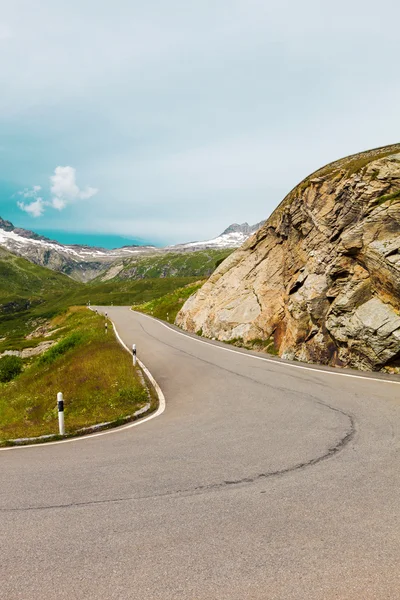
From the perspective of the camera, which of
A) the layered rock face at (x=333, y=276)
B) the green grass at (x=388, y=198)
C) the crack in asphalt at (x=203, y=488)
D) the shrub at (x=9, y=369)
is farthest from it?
the shrub at (x=9, y=369)

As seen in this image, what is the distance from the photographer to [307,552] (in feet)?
14.1

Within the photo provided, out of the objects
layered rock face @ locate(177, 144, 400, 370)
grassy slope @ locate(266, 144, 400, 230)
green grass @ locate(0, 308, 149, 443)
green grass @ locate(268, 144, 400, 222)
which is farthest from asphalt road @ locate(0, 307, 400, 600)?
grassy slope @ locate(266, 144, 400, 230)

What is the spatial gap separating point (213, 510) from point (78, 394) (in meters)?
11.2

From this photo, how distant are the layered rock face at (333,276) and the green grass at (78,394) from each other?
9.87 meters

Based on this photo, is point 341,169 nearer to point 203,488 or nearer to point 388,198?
point 388,198

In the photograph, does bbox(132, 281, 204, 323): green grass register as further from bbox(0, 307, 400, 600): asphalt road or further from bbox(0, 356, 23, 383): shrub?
bbox(0, 307, 400, 600): asphalt road

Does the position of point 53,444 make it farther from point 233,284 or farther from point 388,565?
point 233,284

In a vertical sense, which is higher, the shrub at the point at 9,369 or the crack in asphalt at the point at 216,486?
the crack in asphalt at the point at 216,486

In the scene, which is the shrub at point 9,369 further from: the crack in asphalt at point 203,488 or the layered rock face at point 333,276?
the crack in asphalt at point 203,488

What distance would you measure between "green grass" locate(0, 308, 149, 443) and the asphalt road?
6.51ft

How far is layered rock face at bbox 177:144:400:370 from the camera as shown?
53.8 ft

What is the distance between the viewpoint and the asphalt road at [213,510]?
3896 millimetres

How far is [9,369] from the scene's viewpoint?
31391mm

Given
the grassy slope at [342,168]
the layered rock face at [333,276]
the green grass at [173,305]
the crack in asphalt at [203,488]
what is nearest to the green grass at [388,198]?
the layered rock face at [333,276]
